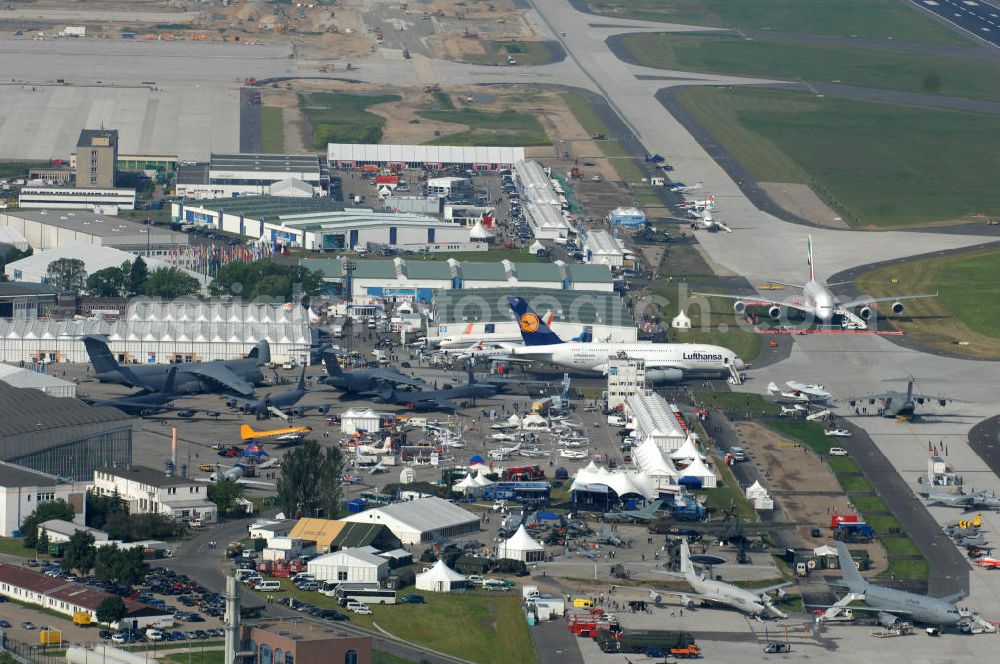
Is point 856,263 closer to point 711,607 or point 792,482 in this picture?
point 792,482

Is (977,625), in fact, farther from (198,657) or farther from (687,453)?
A: (198,657)

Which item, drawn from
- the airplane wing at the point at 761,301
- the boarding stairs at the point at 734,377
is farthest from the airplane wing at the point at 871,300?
the boarding stairs at the point at 734,377

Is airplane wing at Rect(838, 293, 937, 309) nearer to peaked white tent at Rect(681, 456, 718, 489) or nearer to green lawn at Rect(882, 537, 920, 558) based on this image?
peaked white tent at Rect(681, 456, 718, 489)

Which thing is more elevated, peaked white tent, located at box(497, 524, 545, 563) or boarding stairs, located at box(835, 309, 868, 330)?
peaked white tent, located at box(497, 524, 545, 563)

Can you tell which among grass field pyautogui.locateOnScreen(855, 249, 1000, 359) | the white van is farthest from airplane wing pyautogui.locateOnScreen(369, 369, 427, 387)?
grass field pyautogui.locateOnScreen(855, 249, 1000, 359)

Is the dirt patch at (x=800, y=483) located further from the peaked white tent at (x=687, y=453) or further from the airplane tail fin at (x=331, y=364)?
the airplane tail fin at (x=331, y=364)

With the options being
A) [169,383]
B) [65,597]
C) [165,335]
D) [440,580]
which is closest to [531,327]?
[165,335]

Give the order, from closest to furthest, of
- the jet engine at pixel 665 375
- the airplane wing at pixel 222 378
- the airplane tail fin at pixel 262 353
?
1. the airplane wing at pixel 222 378
2. the jet engine at pixel 665 375
3. the airplane tail fin at pixel 262 353
